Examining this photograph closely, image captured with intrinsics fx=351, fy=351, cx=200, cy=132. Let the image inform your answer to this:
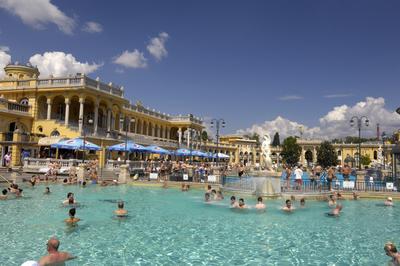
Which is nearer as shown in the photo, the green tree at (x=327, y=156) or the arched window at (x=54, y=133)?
the arched window at (x=54, y=133)

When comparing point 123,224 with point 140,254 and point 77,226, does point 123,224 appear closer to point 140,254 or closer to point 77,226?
point 77,226

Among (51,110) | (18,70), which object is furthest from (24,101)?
(18,70)

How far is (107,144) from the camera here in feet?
140

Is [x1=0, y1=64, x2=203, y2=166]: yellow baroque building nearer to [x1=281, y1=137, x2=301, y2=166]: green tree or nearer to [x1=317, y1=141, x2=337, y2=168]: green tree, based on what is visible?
[x1=317, y1=141, x2=337, y2=168]: green tree

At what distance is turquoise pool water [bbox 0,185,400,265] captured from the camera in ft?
31.8

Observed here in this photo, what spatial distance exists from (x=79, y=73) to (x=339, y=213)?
33.6 m

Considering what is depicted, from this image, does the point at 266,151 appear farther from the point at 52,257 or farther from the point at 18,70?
the point at 18,70

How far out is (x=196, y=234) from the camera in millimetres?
12406

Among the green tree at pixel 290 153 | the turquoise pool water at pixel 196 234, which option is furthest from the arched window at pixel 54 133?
the green tree at pixel 290 153

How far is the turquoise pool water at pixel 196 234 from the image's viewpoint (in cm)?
968

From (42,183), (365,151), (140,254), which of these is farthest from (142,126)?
(365,151)

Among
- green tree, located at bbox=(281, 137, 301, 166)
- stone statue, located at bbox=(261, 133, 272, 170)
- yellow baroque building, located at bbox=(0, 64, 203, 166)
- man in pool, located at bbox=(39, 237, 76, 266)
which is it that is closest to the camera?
man in pool, located at bbox=(39, 237, 76, 266)

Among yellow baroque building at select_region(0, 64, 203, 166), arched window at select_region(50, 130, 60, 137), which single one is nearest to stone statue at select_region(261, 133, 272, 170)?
yellow baroque building at select_region(0, 64, 203, 166)

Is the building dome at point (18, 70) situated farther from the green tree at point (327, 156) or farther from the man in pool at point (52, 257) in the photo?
A: the green tree at point (327, 156)
